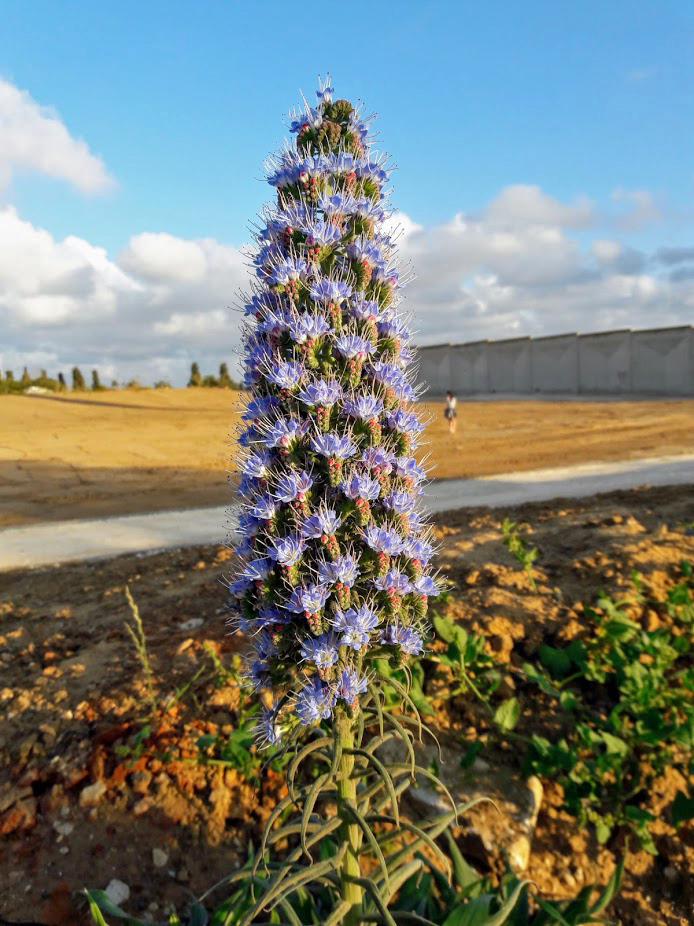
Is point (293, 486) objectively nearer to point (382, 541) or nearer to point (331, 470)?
point (331, 470)

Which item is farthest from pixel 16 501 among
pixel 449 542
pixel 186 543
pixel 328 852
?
pixel 328 852

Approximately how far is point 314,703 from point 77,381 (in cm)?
5275

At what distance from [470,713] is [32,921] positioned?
241 cm

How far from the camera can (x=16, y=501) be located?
48.7ft

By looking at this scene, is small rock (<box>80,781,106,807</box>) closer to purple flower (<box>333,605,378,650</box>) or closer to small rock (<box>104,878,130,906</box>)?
small rock (<box>104,878,130,906</box>)

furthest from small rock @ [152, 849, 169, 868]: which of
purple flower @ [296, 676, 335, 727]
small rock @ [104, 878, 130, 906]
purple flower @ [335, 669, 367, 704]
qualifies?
purple flower @ [335, 669, 367, 704]

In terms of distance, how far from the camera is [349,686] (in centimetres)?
200

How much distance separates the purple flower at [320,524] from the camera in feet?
6.50

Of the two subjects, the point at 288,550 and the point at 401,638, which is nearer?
the point at 288,550

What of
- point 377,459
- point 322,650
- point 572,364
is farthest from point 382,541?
point 572,364

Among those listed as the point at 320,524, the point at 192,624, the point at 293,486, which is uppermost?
the point at 293,486

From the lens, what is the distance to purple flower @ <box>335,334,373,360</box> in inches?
80.6

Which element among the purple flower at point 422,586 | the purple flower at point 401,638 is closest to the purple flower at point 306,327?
the purple flower at point 422,586

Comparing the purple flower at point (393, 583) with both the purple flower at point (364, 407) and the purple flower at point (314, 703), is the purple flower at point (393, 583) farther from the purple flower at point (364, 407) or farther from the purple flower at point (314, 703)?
the purple flower at point (364, 407)
